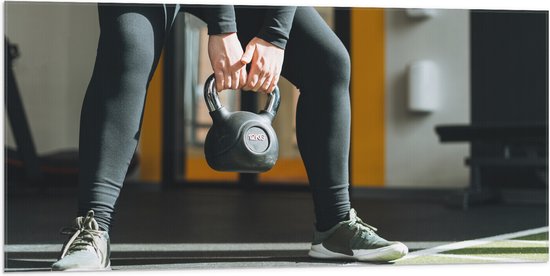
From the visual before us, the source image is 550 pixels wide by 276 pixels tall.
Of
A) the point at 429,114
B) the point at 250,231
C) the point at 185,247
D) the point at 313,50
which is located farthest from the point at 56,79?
the point at 313,50

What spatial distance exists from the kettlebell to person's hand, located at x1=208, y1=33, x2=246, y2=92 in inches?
2.0

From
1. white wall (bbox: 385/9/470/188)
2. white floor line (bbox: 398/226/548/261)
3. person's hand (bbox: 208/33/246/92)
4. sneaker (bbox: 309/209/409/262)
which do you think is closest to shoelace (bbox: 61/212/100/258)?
person's hand (bbox: 208/33/246/92)

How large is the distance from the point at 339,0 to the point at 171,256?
2.25 feet

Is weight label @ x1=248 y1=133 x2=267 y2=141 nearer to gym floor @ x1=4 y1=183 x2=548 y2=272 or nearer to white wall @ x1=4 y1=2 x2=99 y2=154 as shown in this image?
gym floor @ x1=4 y1=183 x2=548 y2=272

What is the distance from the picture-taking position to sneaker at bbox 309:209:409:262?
1558mm

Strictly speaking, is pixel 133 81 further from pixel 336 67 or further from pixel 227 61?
pixel 336 67

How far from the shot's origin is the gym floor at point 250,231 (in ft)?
5.46

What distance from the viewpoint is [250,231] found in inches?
91.6

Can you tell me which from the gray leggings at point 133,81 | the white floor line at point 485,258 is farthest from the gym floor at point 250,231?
the gray leggings at point 133,81

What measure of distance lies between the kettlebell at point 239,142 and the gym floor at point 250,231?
26cm

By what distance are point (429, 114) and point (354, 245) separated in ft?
9.53

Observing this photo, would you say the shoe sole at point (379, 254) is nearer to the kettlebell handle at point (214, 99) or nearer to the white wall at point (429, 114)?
the kettlebell handle at point (214, 99)

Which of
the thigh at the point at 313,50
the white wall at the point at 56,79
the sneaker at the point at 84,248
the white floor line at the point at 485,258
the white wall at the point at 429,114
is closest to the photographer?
the sneaker at the point at 84,248

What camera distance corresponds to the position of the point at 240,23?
1578 millimetres
